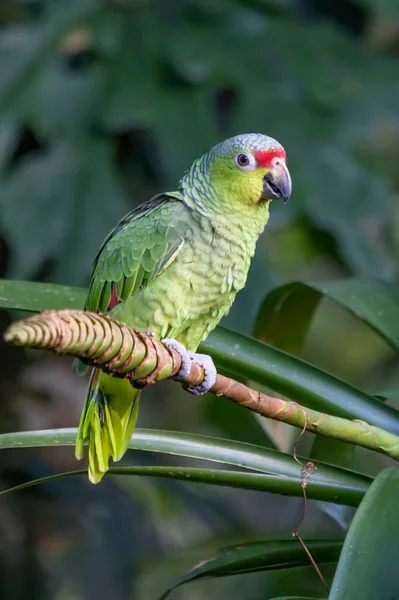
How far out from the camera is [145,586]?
2.22 metres

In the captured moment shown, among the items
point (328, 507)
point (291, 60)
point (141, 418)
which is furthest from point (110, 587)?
point (291, 60)

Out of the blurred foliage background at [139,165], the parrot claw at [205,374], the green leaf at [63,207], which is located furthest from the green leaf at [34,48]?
the parrot claw at [205,374]

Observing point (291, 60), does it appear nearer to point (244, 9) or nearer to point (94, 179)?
point (244, 9)

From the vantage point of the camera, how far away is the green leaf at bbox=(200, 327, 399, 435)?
1.00 m

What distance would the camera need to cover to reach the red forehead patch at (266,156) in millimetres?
1071

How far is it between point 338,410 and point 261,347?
0.13m

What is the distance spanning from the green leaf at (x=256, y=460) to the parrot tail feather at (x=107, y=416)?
10 centimetres

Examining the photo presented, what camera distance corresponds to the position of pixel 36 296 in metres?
0.98

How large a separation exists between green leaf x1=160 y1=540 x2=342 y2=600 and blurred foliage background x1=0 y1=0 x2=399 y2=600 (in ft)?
2.43

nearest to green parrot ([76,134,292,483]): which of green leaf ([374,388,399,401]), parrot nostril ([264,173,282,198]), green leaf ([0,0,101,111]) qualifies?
parrot nostril ([264,173,282,198])

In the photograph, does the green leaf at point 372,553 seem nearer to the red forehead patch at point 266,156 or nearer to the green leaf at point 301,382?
the green leaf at point 301,382

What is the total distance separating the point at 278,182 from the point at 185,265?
6.8 inches

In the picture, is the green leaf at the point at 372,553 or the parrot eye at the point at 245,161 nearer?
the green leaf at the point at 372,553

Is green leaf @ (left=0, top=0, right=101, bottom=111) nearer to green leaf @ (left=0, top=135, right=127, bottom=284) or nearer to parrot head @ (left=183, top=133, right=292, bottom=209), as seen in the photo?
green leaf @ (left=0, top=135, right=127, bottom=284)
